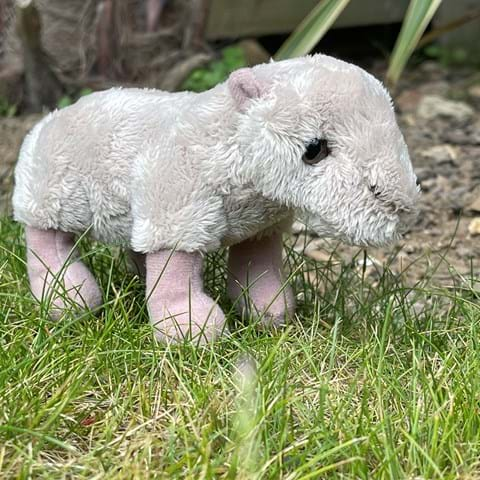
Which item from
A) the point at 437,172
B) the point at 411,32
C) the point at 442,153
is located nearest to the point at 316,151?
the point at 411,32

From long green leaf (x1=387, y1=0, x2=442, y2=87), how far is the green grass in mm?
511

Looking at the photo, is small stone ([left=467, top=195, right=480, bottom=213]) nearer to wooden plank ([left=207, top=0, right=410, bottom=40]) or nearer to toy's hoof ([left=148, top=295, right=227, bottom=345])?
toy's hoof ([left=148, top=295, right=227, bottom=345])

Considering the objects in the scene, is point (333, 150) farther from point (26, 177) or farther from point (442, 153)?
point (442, 153)

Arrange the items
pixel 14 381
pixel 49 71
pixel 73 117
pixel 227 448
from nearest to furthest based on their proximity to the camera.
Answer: pixel 227 448 → pixel 14 381 → pixel 73 117 → pixel 49 71

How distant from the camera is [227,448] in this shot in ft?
4.14

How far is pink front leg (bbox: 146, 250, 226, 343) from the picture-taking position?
1.55m

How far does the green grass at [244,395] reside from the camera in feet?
4.12

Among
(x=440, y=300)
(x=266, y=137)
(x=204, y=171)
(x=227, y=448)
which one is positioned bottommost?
(x=440, y=300)

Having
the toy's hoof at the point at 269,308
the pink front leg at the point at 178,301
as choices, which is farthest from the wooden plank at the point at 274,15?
the pink front leg at the point at 178,301

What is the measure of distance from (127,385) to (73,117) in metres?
0.51

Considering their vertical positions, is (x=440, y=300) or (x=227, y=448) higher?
(x=227, y=448)

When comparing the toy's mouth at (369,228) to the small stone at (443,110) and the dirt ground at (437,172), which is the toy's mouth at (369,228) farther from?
the small stone at (443,110)

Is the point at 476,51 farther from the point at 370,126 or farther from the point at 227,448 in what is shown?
the point at 227,448

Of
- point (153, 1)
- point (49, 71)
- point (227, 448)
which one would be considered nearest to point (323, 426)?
point (227, 448)
